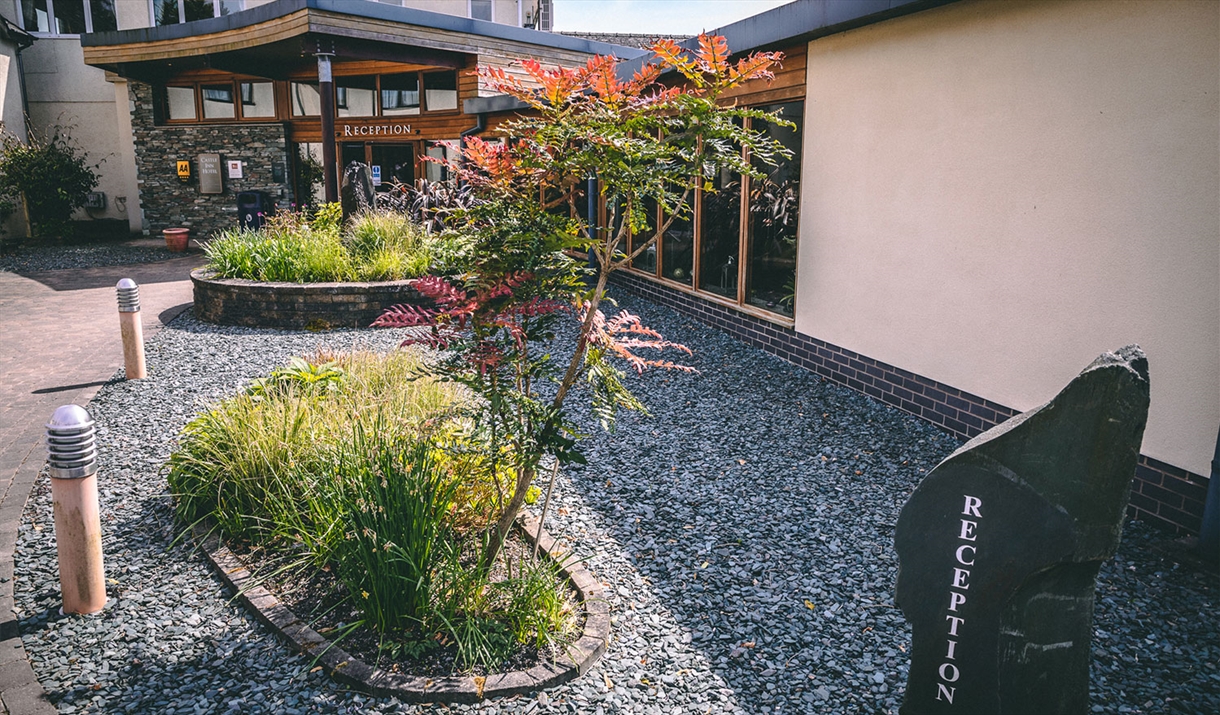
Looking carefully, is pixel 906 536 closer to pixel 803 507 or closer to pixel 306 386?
pixel 803 507

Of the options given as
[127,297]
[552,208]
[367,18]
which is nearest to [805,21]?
[552,208]

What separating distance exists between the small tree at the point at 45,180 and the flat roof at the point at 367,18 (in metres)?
2.56

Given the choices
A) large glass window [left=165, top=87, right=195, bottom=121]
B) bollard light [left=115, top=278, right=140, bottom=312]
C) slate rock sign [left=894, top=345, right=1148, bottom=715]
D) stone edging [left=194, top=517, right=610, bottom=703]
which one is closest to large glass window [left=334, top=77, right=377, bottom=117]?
large glass window [left=165, top=87, right=195, bottom=121]

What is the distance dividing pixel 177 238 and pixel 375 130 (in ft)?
15.6

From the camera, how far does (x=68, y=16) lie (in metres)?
19.4

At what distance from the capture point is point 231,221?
18719 millimetres

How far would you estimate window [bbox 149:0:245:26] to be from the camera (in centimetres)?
1938

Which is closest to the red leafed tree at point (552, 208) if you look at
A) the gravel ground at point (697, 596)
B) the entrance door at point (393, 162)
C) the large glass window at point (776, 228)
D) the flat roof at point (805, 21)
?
the gravel ground at point (697, 596)

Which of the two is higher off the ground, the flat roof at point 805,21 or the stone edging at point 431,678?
the flat roof at point 805,21


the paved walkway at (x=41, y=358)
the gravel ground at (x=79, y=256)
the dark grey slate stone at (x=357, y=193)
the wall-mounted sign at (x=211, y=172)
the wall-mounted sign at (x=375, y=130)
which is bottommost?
the paved walkway at (x=41, y=358)

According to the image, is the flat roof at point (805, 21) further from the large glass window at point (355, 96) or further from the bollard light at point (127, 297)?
the large glass window at point (355, 96)

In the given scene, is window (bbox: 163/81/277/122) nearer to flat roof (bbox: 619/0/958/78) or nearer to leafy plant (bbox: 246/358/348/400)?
flat roof (bbox: 619/0/958/78)

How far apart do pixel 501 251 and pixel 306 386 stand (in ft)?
8.88

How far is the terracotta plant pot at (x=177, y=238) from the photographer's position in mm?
16531
